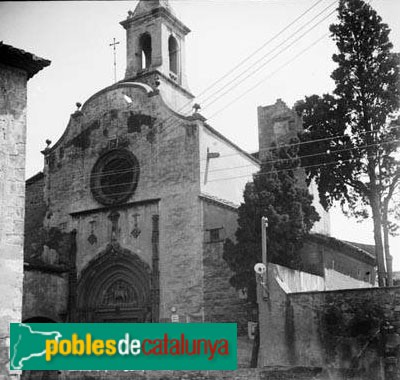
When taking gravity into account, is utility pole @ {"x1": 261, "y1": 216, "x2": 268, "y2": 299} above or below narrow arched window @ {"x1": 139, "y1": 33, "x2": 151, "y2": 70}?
below

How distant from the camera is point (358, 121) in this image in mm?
18938

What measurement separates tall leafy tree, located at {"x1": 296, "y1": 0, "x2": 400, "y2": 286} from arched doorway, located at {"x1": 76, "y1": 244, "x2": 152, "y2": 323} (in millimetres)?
8073

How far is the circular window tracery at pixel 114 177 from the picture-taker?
24172 millimetres

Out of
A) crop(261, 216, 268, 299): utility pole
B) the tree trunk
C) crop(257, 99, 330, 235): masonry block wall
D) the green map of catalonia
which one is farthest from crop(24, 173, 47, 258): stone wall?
the green map of catalonia

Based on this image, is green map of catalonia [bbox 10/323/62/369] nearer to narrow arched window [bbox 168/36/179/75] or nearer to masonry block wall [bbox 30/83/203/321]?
masonry block wall [bbox 30/83/203/321]

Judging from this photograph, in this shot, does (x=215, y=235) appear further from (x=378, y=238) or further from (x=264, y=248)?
(x=378, y=238)

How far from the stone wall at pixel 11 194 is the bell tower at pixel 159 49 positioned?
1358cm

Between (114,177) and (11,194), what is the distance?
1278cm

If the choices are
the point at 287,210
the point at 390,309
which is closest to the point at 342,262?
the point at 287,210

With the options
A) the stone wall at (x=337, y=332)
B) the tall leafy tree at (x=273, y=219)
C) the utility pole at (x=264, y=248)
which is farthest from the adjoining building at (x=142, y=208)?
the stone wall at (x=337, y=332)

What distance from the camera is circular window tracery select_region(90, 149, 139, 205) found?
24172 millimetres

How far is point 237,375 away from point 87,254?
10770 mm

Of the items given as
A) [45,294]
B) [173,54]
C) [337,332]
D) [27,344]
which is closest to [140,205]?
[45,294]

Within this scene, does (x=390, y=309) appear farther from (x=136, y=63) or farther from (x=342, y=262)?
(x=136, y=63)
